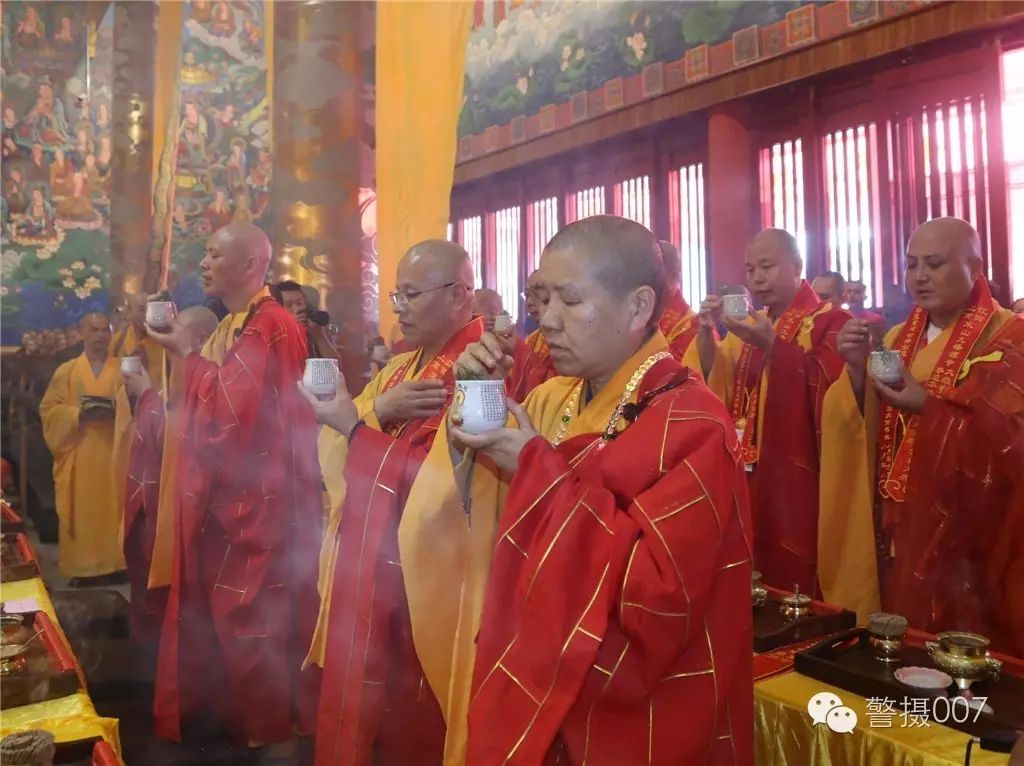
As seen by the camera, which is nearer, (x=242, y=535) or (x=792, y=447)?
(x=242, y=535)

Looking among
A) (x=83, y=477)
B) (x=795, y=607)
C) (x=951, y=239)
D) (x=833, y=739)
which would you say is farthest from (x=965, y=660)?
(x=83, y=477)

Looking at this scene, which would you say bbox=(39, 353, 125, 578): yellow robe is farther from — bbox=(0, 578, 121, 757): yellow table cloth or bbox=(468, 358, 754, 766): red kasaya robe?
bbox=(468, 358, 754, 766): red kasaya robe

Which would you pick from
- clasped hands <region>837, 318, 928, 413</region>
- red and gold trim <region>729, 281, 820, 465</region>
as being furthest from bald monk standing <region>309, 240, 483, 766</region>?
red and gold trim <region>729, 281, 820, 465</region>

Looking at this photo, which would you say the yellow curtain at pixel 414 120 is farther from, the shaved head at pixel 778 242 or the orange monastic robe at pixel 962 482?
the orange monastic robe at pixel 962 482

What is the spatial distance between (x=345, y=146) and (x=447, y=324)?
31.3 inches

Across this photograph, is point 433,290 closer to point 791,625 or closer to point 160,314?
point 160,314

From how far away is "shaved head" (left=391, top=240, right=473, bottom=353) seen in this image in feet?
6.99

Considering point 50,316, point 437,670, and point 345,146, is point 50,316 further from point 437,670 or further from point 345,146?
point 437,670

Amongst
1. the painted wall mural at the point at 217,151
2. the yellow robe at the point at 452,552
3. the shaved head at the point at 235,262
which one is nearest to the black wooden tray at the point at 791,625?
the yellow robe at the point at 452,552

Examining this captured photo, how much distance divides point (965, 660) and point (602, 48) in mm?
3048

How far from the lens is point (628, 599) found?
116 centimetres

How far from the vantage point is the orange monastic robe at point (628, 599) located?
1.17 m

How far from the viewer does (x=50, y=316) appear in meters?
2.78

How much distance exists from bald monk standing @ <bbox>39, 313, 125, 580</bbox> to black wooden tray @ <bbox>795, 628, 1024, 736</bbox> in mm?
2422
